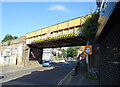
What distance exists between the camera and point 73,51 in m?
100

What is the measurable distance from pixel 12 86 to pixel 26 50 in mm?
21013

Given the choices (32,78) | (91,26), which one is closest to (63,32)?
(91,26)

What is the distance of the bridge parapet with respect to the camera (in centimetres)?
1764

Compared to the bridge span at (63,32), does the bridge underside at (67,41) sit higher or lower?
lower

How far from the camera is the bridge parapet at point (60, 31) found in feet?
57.9

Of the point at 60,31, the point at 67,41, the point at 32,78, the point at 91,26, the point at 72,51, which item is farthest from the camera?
the point at 72,51

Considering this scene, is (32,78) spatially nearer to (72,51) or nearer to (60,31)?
(60,31)

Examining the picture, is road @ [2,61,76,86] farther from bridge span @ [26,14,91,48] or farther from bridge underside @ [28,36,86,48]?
bridge underside @ [28,36,86,48]

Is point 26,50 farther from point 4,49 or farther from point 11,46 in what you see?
point 4,49

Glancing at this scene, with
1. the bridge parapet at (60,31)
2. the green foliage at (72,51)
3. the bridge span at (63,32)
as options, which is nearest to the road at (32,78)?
the bridge span at (63,32)

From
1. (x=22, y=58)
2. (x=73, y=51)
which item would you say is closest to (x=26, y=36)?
(x=22, y=58)

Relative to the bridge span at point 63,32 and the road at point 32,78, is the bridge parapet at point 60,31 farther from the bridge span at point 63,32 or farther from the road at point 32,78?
the road at point 32,78

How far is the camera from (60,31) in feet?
67.6

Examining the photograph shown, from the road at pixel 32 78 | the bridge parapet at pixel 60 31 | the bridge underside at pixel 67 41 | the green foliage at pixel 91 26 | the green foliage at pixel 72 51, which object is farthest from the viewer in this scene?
the green foliage at pixel 72 51
